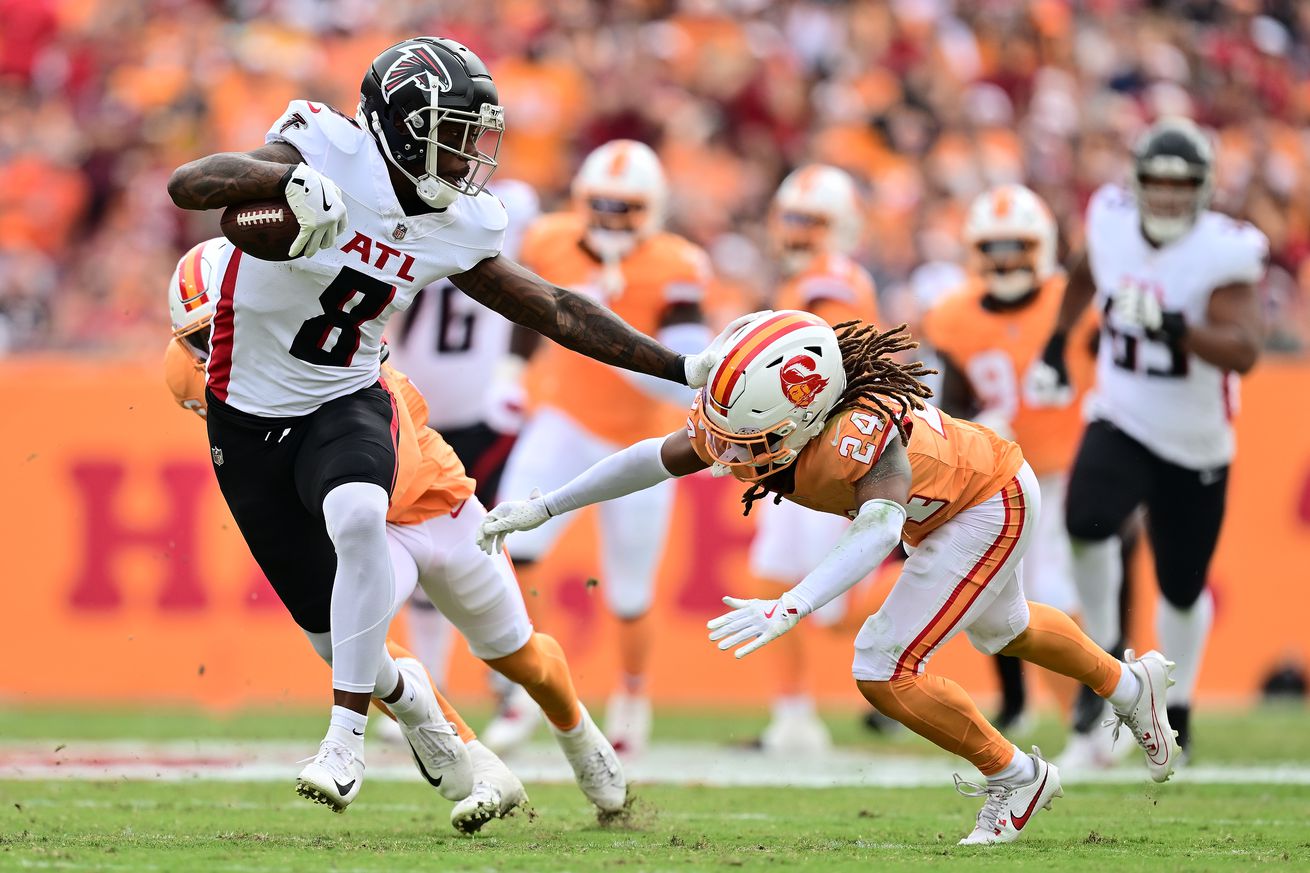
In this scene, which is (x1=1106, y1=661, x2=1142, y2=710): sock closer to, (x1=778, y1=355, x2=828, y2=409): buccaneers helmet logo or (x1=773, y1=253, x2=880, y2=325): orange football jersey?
(x1=778, y1=355, x2=828, y2=409): buccaneers helmet logo

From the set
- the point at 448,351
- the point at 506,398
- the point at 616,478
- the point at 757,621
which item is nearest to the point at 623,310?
the point at 506,398

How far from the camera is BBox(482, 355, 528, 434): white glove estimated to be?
764 cm

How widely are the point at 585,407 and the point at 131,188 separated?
510 centimetres

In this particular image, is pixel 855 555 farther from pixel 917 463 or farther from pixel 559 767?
pixel 559 767

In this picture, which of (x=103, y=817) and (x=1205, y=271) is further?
(x=1205, y=271)

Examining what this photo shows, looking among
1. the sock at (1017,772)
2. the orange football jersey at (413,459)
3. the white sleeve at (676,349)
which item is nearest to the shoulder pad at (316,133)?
the orange football jersey at (413,459)

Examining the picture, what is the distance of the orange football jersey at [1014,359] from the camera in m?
7.86

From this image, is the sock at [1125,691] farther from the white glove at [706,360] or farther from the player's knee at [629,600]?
the player's knee at [629,600]

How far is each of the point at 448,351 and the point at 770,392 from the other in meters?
3.29

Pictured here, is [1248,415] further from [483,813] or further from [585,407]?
[483,813]

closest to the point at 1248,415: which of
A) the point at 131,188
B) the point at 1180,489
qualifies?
the point at 1180,489

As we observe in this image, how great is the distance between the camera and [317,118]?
4.84 meters

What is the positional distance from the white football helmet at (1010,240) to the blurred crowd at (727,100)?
2887mm

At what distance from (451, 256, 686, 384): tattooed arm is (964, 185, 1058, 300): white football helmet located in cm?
320
